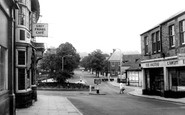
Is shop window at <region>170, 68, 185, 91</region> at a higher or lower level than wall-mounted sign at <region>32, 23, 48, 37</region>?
lower

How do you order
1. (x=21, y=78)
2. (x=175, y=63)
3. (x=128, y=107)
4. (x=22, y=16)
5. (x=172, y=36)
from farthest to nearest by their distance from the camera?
1. (x=172, y=36)
2. (x=175, y=63)
3. (x=128, y=107)
4. (x=22, y=16)
5. (x=21, y=78)

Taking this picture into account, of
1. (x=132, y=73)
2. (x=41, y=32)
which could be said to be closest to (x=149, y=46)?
(x=41, y=32)

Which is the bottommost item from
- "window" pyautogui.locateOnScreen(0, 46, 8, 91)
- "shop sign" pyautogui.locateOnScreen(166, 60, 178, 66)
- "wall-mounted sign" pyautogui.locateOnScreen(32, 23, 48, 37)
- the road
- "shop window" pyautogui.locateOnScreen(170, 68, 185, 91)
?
the road

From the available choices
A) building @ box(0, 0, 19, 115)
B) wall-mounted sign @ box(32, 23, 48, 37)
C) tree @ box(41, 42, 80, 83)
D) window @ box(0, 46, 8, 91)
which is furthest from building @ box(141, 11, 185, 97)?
tree @ box(41, 42, 80, 83)

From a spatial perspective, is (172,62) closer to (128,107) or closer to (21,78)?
(128,107)

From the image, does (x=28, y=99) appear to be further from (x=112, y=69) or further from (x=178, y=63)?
(x=112, y=69)

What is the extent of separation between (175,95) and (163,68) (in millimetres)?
3035

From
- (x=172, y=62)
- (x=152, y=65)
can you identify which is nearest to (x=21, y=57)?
(x=172, y=62)

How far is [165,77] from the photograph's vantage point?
24.2 metres

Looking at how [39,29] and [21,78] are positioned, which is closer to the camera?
[21,78]

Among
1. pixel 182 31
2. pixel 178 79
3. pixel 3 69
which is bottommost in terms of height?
pixel 178 79

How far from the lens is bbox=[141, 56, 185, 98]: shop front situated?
2234cm

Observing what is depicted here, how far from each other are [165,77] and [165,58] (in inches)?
72.8

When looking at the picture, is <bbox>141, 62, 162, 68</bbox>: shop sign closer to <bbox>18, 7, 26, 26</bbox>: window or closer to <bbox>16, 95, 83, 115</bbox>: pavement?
<bbox>16, 95, 83, 115</bbox>: pavement
